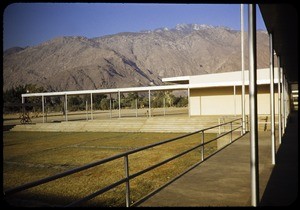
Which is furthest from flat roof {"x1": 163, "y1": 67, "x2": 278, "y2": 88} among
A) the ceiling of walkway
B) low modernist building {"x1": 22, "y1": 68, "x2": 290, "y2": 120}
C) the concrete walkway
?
the concrete walkway

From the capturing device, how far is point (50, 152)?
16.5 meters

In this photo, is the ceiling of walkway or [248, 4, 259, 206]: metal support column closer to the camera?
[248, 4, 259, 206]: metal support column

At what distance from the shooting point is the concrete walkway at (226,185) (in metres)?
5.33

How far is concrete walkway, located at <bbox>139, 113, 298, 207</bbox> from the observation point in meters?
5.33

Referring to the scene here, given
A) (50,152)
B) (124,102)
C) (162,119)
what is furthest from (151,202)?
(124,102)

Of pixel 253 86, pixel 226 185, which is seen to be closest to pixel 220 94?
pixel 226 185

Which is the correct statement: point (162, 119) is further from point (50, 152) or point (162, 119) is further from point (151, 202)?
point (151, 202)

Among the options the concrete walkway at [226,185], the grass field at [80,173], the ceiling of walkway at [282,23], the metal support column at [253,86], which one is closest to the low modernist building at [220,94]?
the grass field at [80,173]

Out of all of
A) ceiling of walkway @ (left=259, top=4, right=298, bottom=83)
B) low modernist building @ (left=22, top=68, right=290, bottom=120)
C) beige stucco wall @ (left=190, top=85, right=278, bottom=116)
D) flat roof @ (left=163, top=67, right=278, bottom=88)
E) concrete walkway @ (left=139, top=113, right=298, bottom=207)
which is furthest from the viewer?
beige stucco wall @ (left=190, top=85, right=278, bottom=116)

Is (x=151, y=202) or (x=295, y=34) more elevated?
(x=295, y=34)

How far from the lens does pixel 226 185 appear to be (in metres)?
6.45

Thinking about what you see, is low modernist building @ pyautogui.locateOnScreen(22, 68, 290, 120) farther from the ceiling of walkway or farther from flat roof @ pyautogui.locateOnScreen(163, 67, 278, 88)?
the ceiling of walkway

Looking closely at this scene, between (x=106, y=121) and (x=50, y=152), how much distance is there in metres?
13.1

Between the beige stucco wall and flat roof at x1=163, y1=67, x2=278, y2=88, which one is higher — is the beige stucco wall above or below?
below
